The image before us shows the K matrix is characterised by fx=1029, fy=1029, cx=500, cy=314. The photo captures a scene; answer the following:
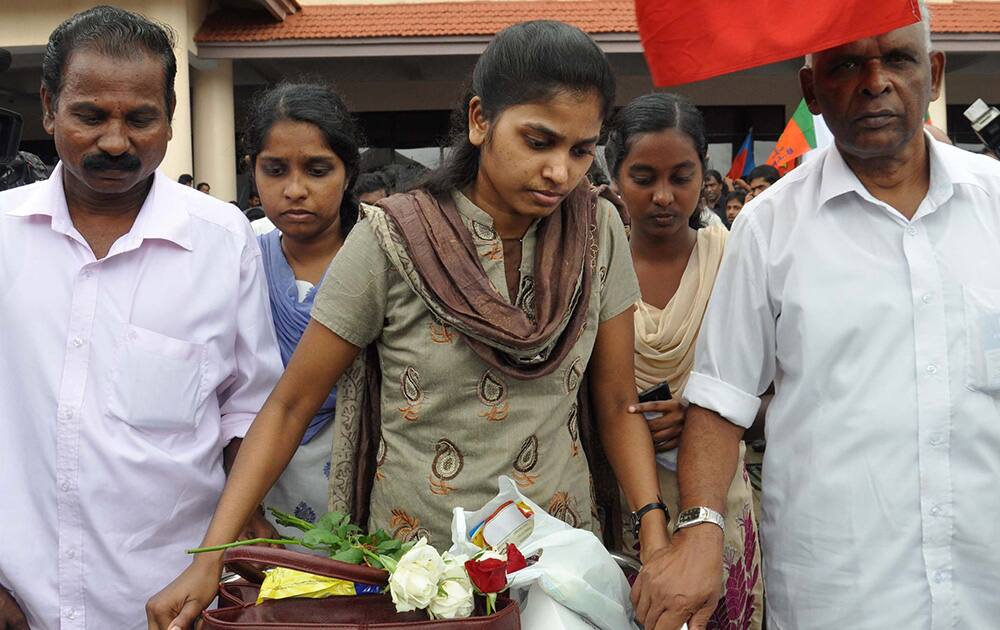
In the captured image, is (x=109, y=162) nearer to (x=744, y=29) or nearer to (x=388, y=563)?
(x=388, y=563)

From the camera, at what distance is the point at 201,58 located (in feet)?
40.9

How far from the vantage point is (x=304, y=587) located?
1537 millimetres

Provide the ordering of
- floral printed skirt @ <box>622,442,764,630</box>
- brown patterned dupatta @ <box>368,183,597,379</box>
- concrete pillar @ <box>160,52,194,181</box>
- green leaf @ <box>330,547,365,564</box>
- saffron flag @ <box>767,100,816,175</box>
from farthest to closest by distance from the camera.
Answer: concrete pillar @ <box>160,52,194,181</box> < saffron flag @ <box>767,100,816,175</box> < floral printed skirt @ <box>622,442,764,630</box> < brown patterned dupatta @ <box>368,183,597,379</box> < green leaf @ <box>330,547,365,564</box>

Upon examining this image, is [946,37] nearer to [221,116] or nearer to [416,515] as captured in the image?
[221,116]

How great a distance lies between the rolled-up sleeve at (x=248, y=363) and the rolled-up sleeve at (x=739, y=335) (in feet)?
2.96

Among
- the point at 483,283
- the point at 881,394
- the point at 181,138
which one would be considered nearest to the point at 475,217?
the point at 483,283

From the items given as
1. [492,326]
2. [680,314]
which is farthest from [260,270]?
[680,314]

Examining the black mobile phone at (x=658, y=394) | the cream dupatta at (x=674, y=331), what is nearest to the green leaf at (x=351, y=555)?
the black mobile phone at (x=658, y=394)

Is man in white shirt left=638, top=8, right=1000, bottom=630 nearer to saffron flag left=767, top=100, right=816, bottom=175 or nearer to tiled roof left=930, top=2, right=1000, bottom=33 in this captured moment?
saffron flag left=767, top=100, right=816, bottom=175

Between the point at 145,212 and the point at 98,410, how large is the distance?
1.37 feet

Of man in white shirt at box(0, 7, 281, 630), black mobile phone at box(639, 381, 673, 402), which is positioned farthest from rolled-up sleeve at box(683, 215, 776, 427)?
man in white shirt at box(0, 7, 281, 630)

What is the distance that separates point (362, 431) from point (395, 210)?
0.44 m

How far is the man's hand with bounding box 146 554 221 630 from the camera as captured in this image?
171cm

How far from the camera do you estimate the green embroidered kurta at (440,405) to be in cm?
191
